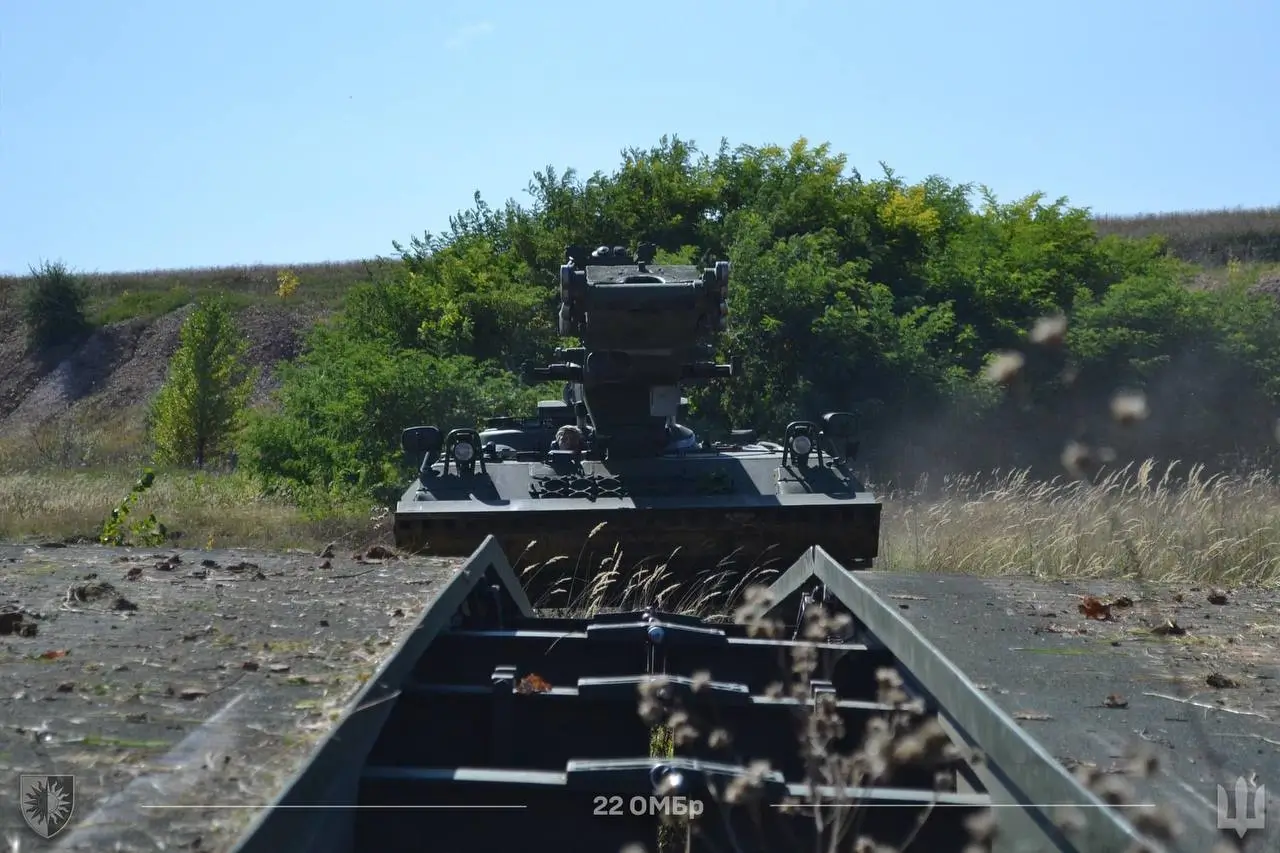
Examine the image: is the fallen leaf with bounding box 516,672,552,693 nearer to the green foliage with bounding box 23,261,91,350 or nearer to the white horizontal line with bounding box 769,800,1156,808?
the white horizontal line with bounding box 769,800,1156,808

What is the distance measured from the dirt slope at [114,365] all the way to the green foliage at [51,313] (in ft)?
2.18

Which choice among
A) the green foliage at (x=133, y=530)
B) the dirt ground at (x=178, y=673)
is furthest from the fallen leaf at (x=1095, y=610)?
the green foliage at (x=133, y=530)

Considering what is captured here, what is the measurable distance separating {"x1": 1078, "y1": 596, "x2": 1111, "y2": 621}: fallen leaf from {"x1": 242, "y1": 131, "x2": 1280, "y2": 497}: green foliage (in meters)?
12.7

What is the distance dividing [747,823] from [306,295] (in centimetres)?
4925

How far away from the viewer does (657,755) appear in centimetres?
403

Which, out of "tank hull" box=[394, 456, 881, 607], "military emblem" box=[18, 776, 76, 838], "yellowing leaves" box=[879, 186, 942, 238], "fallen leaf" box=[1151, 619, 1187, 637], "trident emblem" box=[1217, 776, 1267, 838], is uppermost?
"yellowing leaves" box=[879, 186, 942, 238]

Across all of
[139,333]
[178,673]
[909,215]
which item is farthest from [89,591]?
[139,333]

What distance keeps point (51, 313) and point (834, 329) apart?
3834 centimetres

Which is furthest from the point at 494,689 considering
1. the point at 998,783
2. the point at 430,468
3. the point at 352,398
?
the point at 352,398

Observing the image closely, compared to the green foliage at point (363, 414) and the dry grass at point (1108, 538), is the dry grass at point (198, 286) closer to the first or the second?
the green foliage at point (363, 414)

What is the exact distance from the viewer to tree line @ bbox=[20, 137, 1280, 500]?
61.1 feet

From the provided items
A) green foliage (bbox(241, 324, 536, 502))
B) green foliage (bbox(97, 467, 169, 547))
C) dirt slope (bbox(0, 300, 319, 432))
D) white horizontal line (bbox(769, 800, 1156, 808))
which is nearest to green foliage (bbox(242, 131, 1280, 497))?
green foliage (bbox(241, 324, 536, 502))

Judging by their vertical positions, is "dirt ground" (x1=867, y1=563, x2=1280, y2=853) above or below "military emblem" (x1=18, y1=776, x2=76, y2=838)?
below

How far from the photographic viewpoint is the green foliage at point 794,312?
60.5 feet
